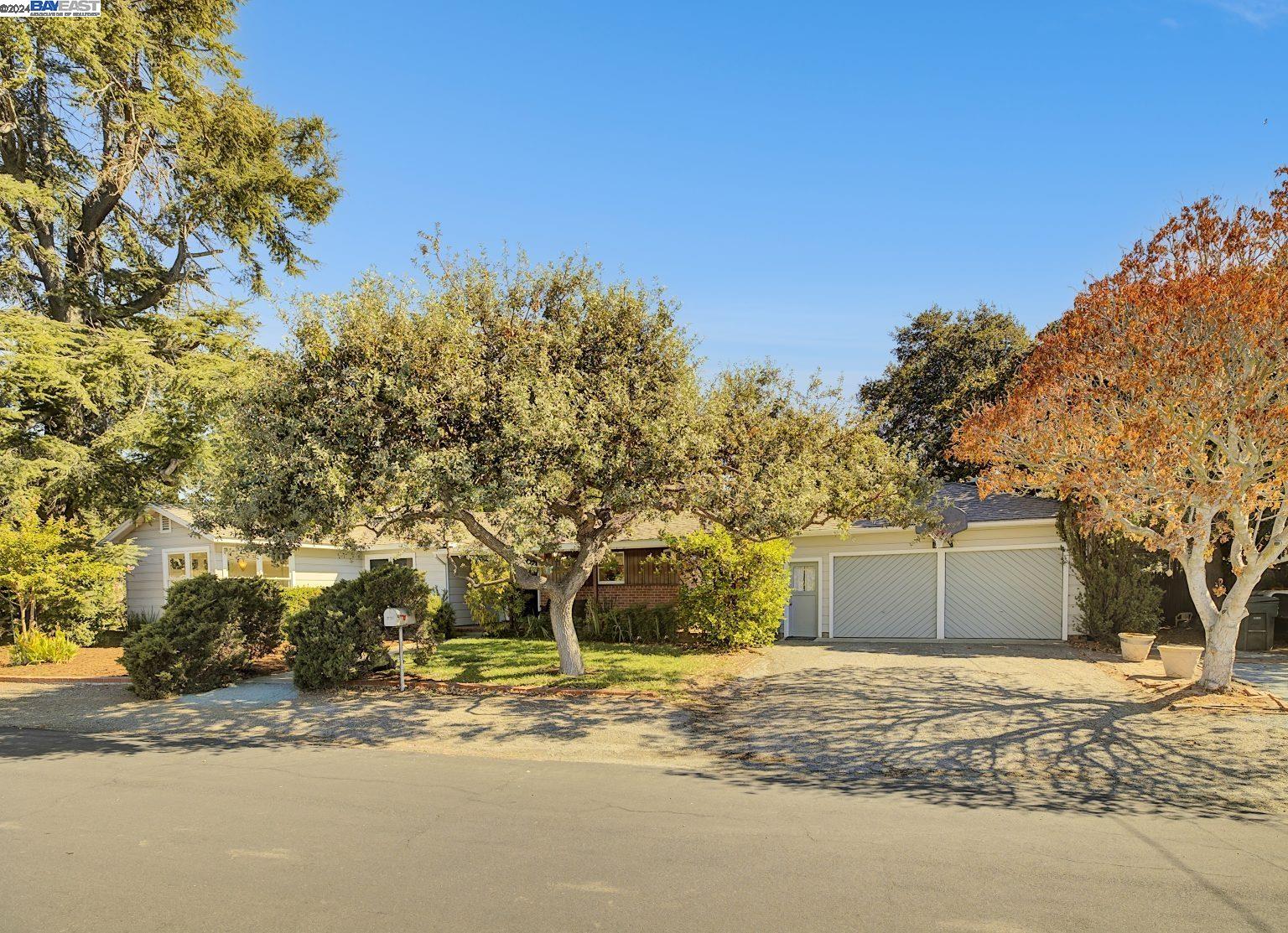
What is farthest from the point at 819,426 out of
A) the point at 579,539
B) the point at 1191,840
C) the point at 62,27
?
the point at 62,27

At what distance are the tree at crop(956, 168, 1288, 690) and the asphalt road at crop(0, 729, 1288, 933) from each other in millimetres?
5198

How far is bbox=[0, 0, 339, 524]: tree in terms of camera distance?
1753 cm

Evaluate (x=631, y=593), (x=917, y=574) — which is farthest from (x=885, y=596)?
(x=631, y=593)

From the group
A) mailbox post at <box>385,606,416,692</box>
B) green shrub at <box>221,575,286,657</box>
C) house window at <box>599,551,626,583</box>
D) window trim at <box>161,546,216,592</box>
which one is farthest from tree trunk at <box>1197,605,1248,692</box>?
window trim at <box>161,546,216,592</box>

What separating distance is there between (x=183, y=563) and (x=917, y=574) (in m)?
19.8

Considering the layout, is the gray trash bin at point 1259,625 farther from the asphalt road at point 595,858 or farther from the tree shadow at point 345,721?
the tree shadow at point 345,721

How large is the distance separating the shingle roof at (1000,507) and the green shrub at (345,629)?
10380 mm

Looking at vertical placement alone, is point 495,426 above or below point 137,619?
above

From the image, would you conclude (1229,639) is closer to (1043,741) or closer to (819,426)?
(1043,741)

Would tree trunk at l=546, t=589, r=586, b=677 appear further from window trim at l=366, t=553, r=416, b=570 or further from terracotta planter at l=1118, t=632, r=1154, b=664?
window trim at l=366, t=553, r=416, b=570

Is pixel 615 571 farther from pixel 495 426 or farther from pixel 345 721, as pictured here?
pixel 495 426

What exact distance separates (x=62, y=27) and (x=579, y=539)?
16611 millimetres

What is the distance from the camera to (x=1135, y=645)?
42.9 ft

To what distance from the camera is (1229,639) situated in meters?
9.99
